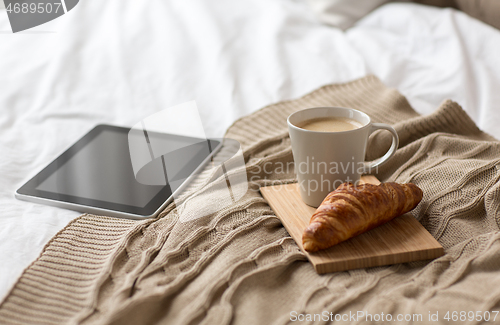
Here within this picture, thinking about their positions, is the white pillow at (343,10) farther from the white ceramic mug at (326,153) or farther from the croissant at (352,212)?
the croissant at (352,212)

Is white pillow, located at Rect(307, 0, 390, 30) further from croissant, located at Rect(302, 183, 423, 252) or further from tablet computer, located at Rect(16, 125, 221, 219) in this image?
croissant, located at Rect(302, 183, 423, 252)

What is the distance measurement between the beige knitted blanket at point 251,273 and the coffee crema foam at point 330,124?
0.13 metres

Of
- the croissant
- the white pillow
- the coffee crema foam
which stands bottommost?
the croissant

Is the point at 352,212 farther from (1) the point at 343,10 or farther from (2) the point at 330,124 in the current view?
(1) the point at 343,10

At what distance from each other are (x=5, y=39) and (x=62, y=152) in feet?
1.70

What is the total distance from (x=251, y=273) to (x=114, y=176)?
337 mm

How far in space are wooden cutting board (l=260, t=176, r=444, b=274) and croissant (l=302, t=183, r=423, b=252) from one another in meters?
0.01

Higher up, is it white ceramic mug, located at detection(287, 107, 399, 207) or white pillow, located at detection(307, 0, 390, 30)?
white pillow, located at detection(307, 0, 390, 30)

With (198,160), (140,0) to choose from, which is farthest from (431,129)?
(140,0)

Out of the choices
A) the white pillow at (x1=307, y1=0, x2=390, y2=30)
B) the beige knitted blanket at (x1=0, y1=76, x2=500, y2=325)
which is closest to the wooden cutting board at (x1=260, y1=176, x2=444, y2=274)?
the beige knitted blanket at (x1=0, y1=76, x2=500, y2=325)

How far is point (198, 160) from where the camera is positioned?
73 cm

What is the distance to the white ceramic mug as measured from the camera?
52 centimetres

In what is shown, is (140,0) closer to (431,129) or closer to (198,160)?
(198,160)

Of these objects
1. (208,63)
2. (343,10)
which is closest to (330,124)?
(208,63)
